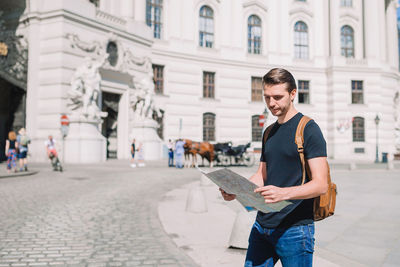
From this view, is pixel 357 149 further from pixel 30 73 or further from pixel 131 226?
pixel 131 226

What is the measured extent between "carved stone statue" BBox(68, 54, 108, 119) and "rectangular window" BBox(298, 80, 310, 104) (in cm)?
2362

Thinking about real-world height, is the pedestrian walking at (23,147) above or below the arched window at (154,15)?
below

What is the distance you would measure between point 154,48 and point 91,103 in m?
10.7

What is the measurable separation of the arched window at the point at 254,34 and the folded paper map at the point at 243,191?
3731 cm

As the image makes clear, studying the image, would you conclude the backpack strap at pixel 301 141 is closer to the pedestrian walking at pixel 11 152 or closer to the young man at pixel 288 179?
the young man at pixel 288 179

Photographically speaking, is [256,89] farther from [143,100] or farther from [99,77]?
[99,77]

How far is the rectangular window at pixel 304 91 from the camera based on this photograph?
39.7m

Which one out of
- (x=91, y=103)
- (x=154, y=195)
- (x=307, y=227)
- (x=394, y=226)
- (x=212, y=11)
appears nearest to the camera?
(x=307, y=227)

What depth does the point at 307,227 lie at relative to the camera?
2.34 m

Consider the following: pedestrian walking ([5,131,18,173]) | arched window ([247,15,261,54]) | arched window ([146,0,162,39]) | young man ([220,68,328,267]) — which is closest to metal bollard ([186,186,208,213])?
young man ([220,68,328,267])

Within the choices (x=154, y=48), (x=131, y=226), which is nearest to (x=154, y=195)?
(x=131, y=226)

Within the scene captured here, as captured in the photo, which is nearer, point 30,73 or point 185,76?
point 30,73

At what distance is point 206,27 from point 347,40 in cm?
1705

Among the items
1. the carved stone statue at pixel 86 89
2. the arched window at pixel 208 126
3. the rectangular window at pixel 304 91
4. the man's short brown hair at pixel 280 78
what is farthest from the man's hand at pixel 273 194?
the rectangular window at pixel 304 91
